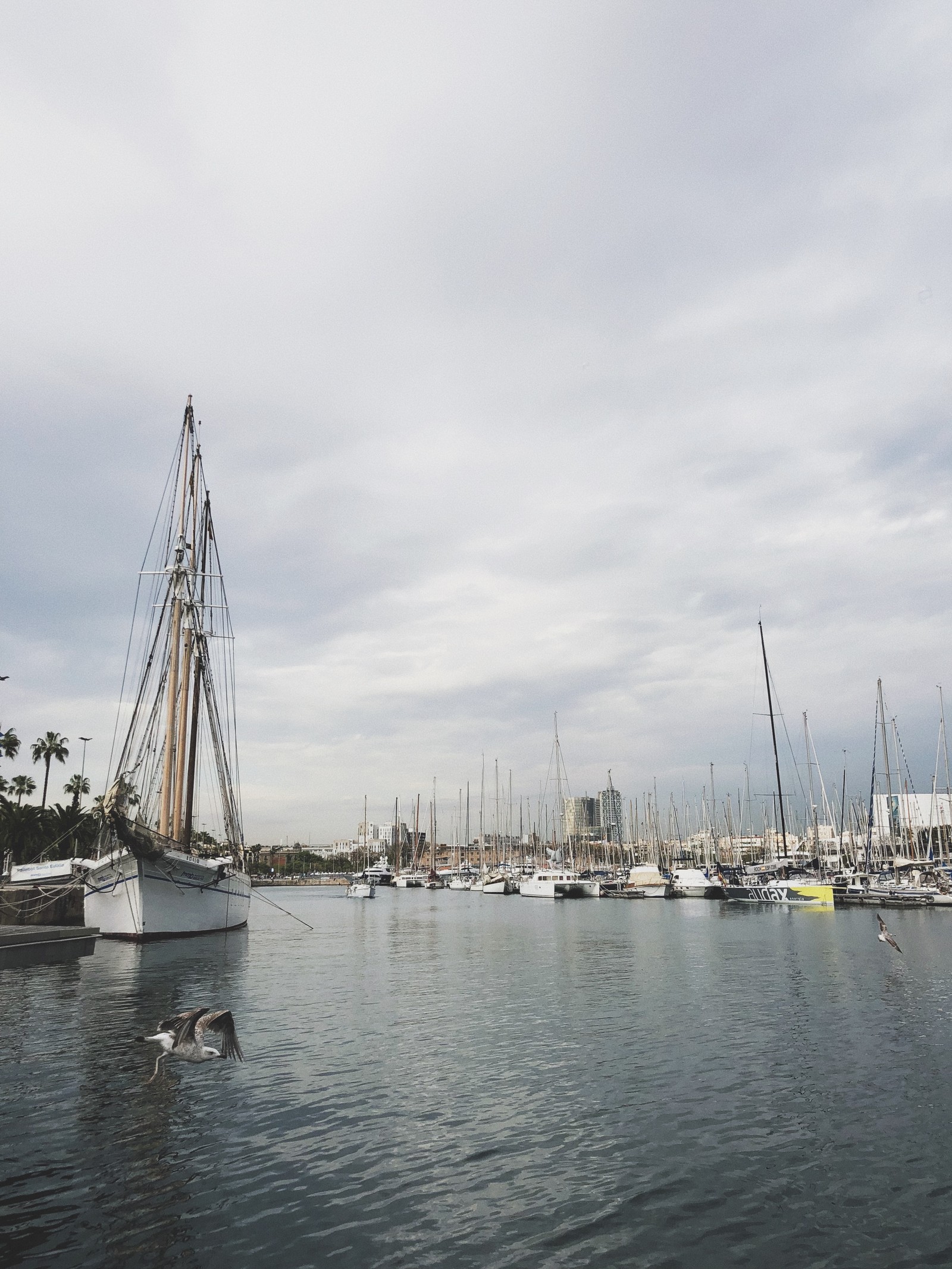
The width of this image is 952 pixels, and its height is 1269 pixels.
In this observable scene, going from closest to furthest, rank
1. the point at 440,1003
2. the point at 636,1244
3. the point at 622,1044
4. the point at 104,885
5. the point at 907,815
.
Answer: the point at 636,1244
the point at 622,1044
the point at 440,1003
the point at 104,885
the point at 907,815

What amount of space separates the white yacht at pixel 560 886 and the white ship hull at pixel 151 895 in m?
75.2

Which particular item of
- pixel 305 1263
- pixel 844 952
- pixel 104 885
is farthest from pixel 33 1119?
pixel 844 952

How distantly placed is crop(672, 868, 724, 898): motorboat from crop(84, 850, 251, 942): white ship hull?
73417 millimetres

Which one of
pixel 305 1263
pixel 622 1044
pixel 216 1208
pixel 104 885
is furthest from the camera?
pixel 104 885

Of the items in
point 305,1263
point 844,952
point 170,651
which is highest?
point 170,651

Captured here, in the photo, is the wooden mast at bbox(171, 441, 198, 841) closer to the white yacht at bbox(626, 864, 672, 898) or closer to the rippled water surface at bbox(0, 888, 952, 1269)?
the rippled water surface at bbox(0, 888, 952, 1269)

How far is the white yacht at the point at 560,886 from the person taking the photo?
12031 centimetres

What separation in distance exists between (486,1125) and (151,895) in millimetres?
37872

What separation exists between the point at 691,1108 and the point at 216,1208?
9803mm

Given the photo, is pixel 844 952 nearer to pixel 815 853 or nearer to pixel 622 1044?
pixel 622 1044

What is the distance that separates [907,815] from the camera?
10838cm

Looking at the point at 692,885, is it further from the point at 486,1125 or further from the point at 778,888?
the point at 486,1125

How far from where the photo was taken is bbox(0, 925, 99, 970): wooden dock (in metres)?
36.4

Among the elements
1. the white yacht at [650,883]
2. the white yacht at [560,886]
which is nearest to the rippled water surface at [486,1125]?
the white yacht at [650,883]
